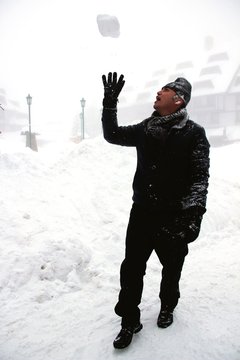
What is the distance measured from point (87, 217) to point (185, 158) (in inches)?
151

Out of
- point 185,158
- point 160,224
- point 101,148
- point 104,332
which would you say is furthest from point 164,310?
point 101,148

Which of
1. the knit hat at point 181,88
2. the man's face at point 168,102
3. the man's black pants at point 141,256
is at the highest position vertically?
the knit hat at point 181,88

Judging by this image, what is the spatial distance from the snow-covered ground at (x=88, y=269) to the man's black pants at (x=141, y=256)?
0.90 ft

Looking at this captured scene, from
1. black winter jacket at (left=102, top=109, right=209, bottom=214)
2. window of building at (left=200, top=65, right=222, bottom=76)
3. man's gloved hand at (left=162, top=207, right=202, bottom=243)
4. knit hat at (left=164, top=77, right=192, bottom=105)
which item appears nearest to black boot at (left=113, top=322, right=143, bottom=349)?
man's gloved hand at (left=162, top=207, right=202, bottom=243)

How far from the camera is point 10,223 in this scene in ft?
16.5

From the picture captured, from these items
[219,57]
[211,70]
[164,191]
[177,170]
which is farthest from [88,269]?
[219,57]

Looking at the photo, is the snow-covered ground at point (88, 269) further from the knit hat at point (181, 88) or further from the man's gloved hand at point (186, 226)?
the knit hat at point (181, 88)

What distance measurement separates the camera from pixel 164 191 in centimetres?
267

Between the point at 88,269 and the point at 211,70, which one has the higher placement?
the point at 211,70

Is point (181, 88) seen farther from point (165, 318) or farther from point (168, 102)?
point (165, 318)

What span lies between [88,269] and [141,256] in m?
2.05

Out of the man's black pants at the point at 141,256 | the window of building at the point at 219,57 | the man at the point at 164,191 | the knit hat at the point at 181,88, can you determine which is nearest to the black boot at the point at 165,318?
the man at the point at 164,191

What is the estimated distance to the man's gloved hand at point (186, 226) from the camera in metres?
2.56

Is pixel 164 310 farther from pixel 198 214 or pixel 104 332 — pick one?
pixel 198 214
